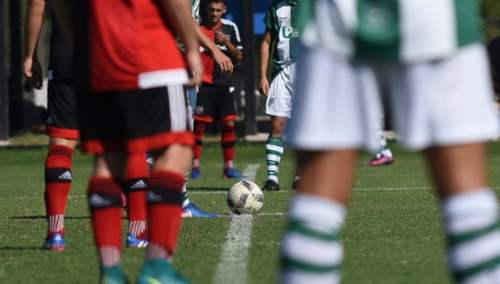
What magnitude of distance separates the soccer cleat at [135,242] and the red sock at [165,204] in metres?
2.08

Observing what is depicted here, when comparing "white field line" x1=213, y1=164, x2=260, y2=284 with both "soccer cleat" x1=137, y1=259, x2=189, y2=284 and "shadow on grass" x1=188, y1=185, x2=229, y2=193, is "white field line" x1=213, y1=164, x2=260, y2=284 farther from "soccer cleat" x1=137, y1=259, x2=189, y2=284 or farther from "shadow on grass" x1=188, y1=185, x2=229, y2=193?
"shadow on grass" x1=188, y1=185, x2=229, y2=193

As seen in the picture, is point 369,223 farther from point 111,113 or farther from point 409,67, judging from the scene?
point 409,67

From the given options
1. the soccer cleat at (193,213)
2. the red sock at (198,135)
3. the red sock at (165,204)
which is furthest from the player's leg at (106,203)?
the red sock at (198,135)

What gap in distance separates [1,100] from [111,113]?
675 inches

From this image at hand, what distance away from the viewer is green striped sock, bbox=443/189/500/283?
4145 millimetres

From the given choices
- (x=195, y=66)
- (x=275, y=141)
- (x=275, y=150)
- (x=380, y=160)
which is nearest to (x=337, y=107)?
(x=195, y=66)

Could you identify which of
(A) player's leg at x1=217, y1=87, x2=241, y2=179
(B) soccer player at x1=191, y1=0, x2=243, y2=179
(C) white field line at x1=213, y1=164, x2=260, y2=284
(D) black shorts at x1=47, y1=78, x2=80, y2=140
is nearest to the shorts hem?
(C) white field line at x1=213, y1=164, x2=260, y2=284

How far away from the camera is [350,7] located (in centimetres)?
407

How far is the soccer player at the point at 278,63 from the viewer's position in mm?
13242

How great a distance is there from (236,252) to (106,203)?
2.00 metres

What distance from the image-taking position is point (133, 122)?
18.9ft

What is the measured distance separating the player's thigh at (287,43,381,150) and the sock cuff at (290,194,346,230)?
17 centimetres

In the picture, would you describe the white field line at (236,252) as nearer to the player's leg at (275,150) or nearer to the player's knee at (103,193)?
the player's knee at (103,193)

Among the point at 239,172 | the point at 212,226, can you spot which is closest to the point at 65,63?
the point at 212,226
